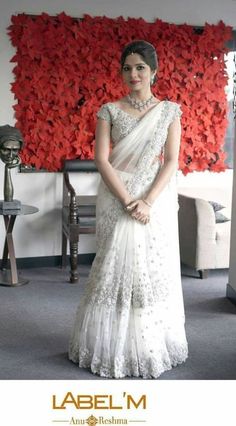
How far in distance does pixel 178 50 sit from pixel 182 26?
212 mm

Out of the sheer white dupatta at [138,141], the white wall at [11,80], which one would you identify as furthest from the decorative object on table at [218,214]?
the sheer white dupatta at [138,141]

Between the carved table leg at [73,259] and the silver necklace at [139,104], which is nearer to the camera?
the silver necklace at [139,104]

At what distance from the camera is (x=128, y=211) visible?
2768 mm

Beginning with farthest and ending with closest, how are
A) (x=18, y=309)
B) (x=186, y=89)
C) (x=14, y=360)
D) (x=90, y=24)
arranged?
(x=186, y=89), (x=90, y=24), (x=18, y=309), (x=14, y=360)

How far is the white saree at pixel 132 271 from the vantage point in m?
2.77

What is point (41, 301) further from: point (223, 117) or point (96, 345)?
point (223, 117)

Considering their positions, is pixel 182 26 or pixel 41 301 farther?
pixel 182 26

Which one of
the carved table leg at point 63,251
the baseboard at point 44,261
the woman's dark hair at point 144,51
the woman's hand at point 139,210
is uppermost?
the woman's dark hair at point 144,51

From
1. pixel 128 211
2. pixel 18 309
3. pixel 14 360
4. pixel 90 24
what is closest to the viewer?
pixel 128 211

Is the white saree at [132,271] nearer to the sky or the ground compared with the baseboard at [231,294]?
nearer to the sky

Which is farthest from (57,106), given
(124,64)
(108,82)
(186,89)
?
(124,64)

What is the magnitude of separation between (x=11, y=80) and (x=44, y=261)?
160 centimetres

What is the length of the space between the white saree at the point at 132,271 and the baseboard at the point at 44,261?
7.34 ft

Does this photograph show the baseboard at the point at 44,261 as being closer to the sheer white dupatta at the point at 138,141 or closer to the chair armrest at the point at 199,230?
the chair armrest at the point at 199,230
